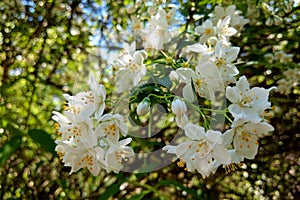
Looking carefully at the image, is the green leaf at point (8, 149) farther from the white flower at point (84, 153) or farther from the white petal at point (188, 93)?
the white petal at point (188, 93)

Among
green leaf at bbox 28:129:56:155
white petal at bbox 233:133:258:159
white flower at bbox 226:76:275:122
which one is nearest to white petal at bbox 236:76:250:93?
white flower at bbox 226:76:275:122

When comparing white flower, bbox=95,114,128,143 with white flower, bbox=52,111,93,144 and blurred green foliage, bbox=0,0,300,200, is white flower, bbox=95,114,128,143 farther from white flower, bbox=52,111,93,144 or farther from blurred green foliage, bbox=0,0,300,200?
blurred green foliage, bbox=0,0,300,200

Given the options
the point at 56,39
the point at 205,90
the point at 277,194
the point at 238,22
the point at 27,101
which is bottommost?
the point at 277,194

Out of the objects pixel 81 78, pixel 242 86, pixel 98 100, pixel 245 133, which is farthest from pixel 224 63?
pixel 81 78

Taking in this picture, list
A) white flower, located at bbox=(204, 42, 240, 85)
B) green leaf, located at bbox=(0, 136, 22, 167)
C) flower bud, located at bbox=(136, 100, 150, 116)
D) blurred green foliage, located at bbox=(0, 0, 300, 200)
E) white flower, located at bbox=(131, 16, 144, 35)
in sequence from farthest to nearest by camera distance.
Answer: blurred green foliage, located at bbox=(0, 0, 300, 200), white flower, located at bbox=(131, 16, 144, 35), green leaf, located at bbox=(0, 136, 22, 167), white flower, located at bbox=(204, 42, 240, 85), flower bud, located at bbox=(136, 100, 150, 116)

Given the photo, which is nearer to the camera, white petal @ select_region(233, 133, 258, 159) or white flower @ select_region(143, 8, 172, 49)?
white petal @ select_region(233, 133, 258, 159)

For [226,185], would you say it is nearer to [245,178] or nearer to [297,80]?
[245,178]

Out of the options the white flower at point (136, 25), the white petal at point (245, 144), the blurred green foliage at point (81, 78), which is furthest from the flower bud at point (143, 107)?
the blurred green foliage at point (81, 78)

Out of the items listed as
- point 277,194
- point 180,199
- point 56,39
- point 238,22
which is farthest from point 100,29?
point 277,194
